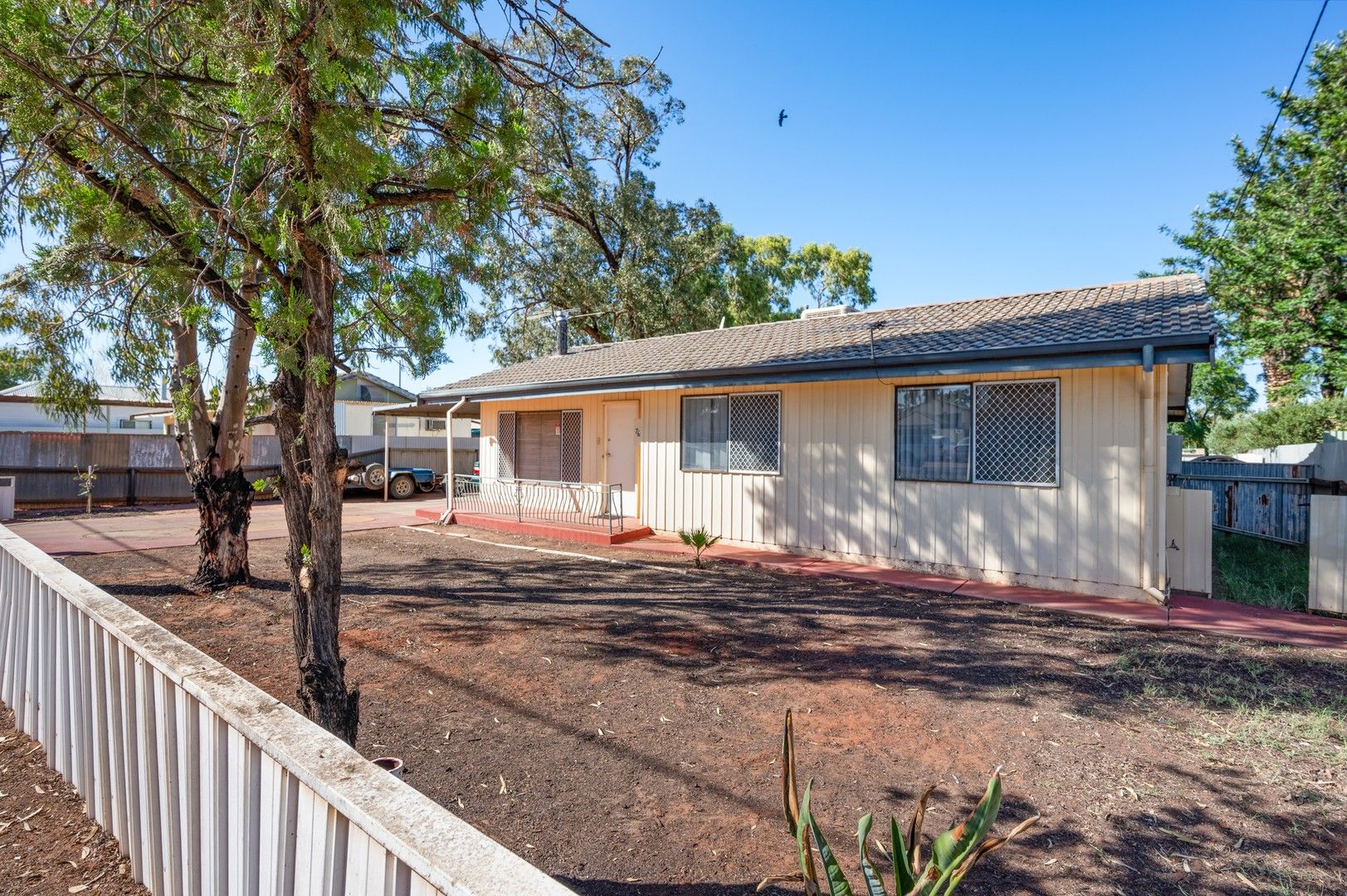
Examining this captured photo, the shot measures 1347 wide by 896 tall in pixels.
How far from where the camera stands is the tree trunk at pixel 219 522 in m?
7.72

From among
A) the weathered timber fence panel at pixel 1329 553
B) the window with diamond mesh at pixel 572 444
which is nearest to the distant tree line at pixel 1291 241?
the weathered timber fence panel at pixel 1329 553

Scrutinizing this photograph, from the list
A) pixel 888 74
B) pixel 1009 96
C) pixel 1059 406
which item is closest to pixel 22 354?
pixel 1059 406

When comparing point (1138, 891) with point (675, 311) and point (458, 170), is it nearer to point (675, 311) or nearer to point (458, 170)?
point (458, 170)

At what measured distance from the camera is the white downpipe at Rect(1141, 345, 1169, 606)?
7215 millimetres

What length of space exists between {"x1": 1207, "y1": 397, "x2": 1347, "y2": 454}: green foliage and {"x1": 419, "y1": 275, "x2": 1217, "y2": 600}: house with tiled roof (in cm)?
1276

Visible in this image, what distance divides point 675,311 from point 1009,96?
33.5 ft

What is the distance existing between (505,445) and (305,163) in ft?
38.7

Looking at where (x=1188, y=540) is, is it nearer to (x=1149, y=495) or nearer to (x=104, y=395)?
(x=1149, y=495)

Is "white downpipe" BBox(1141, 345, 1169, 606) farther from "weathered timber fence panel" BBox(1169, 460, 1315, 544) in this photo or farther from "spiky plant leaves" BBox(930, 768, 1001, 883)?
"spiky plant leaves" BBox(930, 768, 1001, 883)

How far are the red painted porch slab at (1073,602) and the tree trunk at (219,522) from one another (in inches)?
325

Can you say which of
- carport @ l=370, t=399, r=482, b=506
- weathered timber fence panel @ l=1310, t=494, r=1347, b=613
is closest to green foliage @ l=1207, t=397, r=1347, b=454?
weathered timber fence panel @ l=1310, t=494, r=1347, b=613

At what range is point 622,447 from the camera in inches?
500

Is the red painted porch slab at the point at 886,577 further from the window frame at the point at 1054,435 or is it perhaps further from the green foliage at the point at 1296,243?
the green foliage at the point at 1296,243

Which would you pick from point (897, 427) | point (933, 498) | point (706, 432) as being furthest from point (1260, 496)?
point (706, 432)
